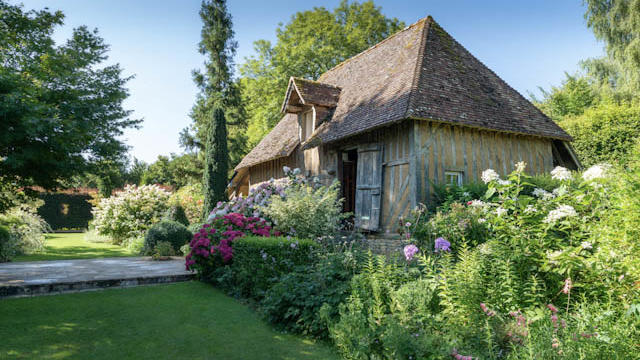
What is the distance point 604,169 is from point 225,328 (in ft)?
15.6

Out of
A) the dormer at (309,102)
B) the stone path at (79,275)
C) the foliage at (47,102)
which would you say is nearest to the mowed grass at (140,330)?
the stone path at (79,275)

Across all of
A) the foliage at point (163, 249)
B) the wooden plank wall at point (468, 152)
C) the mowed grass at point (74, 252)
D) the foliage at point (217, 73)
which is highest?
the foliage at point (217, 73)

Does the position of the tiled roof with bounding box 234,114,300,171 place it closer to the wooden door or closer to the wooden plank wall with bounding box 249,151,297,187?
the wooden plank wall with bounding box 249,151,297,187

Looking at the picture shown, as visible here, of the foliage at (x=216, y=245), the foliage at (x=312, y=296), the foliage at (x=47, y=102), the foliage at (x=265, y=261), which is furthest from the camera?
the foliage at (x=216, y=245)

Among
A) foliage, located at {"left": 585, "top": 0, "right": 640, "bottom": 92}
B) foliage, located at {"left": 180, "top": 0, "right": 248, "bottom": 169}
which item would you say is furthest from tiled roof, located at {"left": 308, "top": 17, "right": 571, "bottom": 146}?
foliage, located at {"left": 180, "top": 0, "right": 248, "bottom": 169}

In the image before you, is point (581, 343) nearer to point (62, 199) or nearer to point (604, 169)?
point (604, 169)

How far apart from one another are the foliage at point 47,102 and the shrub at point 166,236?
3.11 meters

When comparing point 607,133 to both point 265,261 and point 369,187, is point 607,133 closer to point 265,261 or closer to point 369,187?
point 369,187

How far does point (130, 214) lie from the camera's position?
15.4 meters

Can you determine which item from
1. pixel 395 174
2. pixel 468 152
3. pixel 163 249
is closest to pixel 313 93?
pixel 395 174

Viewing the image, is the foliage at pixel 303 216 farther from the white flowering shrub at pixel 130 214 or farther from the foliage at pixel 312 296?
the white flowering shrub at pixel 130 214

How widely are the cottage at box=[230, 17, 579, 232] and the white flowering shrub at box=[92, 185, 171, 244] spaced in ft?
23.6

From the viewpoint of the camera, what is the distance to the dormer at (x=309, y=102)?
12.0 m

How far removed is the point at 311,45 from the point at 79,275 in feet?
64.0
